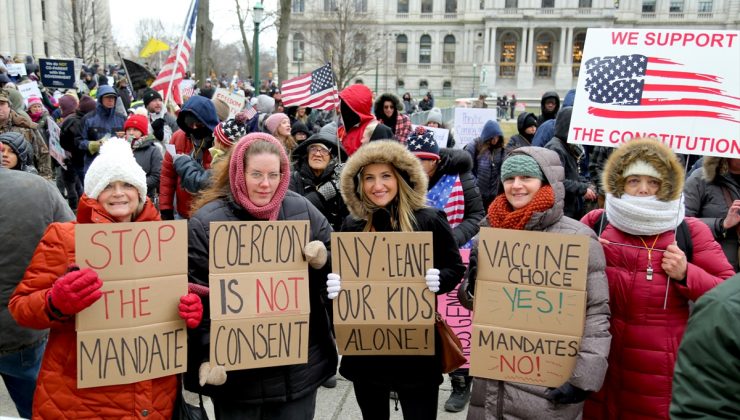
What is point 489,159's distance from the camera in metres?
7.51

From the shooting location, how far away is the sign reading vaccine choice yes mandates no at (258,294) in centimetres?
267

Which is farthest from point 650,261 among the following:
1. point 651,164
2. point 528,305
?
point 528,305

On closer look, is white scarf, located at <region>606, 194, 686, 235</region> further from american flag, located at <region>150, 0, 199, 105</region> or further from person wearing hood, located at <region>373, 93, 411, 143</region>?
american flag, located at <region>150, 0, 199, 105</region>

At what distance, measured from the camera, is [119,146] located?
107 inches

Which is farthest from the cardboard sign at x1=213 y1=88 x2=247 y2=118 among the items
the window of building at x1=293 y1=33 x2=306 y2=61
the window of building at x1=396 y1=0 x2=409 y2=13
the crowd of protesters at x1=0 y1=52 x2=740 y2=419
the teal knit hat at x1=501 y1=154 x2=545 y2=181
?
the window of building at x1=396 y1=0 x2=409 y2=13

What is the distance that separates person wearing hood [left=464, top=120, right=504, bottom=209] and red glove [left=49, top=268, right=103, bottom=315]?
569 cm

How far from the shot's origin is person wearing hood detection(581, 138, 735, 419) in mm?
2678

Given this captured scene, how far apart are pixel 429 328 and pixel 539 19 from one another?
69089mm

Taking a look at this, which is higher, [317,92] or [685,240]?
[317,92]

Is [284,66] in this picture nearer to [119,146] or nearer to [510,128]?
[510,128]

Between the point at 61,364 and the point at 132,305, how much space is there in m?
0.40

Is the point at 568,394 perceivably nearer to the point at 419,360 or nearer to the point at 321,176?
the point at 419,360

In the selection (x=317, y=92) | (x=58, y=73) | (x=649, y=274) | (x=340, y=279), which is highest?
(x=58, y=73)

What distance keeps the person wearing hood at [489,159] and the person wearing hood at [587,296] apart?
464 centimetres
